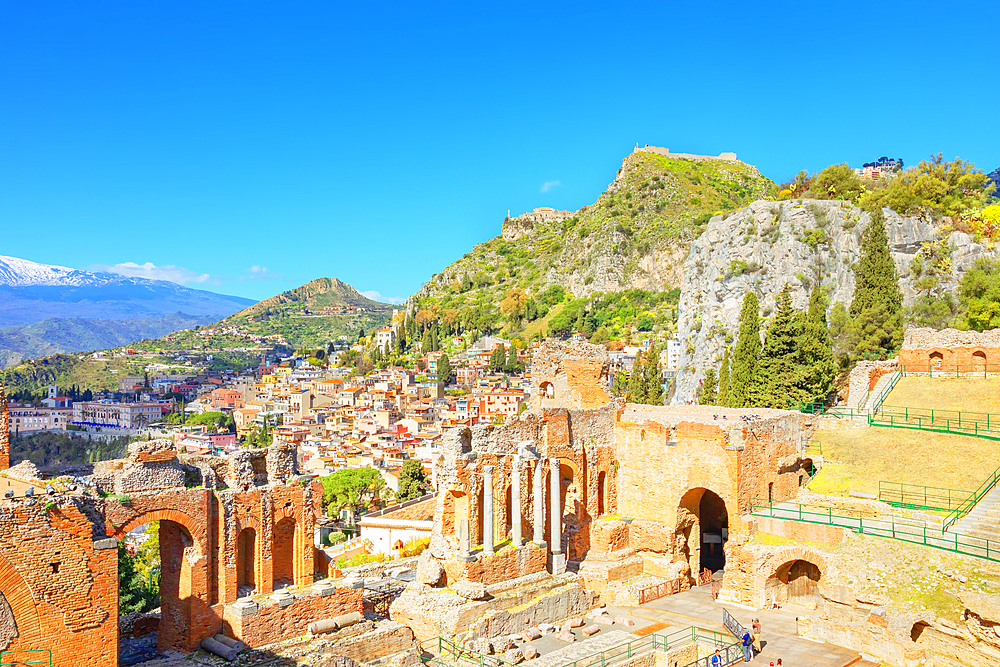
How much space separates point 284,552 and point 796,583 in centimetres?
1462

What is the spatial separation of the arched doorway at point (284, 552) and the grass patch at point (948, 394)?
74.2 feet

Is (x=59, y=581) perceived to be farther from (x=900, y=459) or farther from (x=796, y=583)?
(x=900, y=459)

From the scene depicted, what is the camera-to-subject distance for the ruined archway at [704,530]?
2633 cm

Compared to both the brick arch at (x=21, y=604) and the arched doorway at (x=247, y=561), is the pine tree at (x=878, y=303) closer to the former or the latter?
the arched doorway at (x=247, y=561)

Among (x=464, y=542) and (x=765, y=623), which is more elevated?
(x=464, y=542)

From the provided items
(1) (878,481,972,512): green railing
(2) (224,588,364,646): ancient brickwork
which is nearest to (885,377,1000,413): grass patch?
(1) (878,481,972,512): green railing

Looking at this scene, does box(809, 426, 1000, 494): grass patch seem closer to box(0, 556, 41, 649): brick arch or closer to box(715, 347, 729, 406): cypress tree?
box(715, 347, 729, 406): cypress tree

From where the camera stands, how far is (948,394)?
30.2 meters

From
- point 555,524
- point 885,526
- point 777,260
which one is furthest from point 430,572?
point 777,260

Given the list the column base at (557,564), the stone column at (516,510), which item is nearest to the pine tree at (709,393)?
the column base at (557,564)

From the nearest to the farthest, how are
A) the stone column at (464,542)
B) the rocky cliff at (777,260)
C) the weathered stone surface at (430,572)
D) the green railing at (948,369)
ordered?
the weathered stone surface at (430,572), the stone column at (464,542), the green railing at (948,369), the rocky cliff at (777,260)

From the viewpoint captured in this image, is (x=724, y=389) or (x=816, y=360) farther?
(x=724, y=389)

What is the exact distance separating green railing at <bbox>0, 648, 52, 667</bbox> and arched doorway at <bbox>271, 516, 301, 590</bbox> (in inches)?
251

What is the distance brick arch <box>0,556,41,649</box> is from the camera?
13.8 meters
